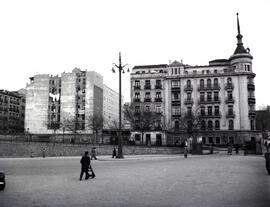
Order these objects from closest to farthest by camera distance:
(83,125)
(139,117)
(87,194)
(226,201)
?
(226,201), (87,194), (139,117), (83,125)

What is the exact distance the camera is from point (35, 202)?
842 cm

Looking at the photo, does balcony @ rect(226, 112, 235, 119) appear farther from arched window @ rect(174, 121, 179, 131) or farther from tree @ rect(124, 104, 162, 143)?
tree @ rect(124, 104, 162, 143)

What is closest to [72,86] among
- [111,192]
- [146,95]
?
[146,95]

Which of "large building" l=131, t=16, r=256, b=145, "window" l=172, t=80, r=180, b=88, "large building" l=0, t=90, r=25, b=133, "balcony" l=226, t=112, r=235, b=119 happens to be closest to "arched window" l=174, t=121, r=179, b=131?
"large building" l=131, t=16, r=256, b=145

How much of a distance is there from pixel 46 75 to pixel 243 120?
60.9m

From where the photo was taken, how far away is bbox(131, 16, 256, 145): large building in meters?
67.7

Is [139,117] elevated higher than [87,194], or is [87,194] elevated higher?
[139,117]

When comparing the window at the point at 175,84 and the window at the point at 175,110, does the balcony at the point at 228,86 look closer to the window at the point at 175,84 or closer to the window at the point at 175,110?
the window at the point at 175,84

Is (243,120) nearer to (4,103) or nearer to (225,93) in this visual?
(225,93)

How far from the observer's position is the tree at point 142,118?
65188 mm

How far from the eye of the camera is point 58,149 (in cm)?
4309

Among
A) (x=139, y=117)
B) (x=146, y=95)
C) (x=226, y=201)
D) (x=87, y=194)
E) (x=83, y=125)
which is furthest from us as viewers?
(x=83, y=125)

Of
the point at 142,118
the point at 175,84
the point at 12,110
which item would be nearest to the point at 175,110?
the point at 175,84

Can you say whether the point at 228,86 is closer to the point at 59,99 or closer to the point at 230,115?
the point at 230,115
